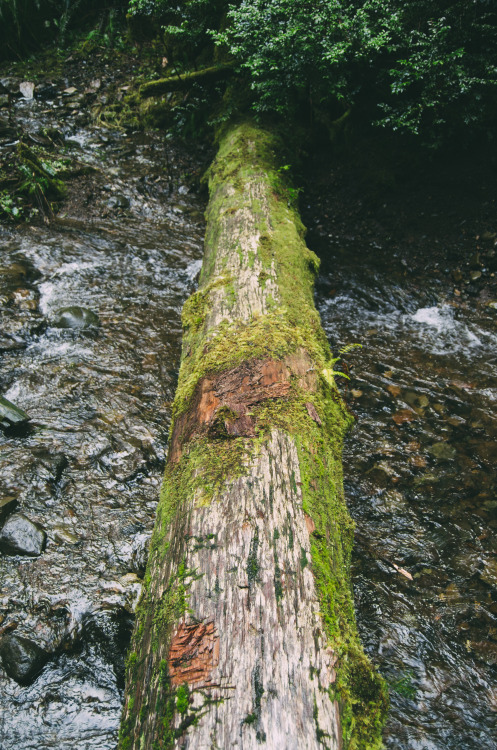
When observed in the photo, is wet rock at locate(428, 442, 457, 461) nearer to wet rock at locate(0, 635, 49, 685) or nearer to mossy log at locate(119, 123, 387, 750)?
mossy log at locate(119, 123, 387, 750)

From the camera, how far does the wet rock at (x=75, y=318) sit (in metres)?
4.25

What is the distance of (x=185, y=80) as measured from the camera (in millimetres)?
6516

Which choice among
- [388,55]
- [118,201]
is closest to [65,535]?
[118,201]

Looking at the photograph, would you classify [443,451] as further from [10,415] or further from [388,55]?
[388,55]

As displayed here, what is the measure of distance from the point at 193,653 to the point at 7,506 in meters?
1.84

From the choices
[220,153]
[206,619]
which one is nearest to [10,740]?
[206,619]

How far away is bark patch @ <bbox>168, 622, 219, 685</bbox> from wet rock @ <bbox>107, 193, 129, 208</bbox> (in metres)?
5.40

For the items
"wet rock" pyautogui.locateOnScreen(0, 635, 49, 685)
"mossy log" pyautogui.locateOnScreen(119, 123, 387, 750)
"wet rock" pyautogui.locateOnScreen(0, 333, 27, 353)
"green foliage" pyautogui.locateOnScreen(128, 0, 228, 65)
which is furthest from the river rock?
"green foliage" pyautogui.locateOnScreen(128, 0, 228, 65)

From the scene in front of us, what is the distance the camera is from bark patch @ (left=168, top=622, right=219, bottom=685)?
1.45m

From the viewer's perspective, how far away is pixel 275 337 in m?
2.74

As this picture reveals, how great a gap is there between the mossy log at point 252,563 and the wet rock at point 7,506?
3.76 ft

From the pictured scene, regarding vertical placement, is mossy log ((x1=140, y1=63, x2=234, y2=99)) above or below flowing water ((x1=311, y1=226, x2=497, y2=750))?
above

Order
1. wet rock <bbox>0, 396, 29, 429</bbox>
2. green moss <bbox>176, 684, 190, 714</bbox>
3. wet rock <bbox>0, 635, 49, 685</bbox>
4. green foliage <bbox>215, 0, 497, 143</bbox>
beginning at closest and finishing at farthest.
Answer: green moss <bbox>176, 684, 190, 714</bbox> < wet rock <bbox>0, 635, 49, 685</bbox> < wet rock <bbox>0, 396, 29, 429</bbox> < green foliage <bbox>215, 0, 497, 143</bbox>

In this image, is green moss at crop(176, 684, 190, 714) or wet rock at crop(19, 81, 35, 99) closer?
green moss at crop(176, 684, 190, 714)
